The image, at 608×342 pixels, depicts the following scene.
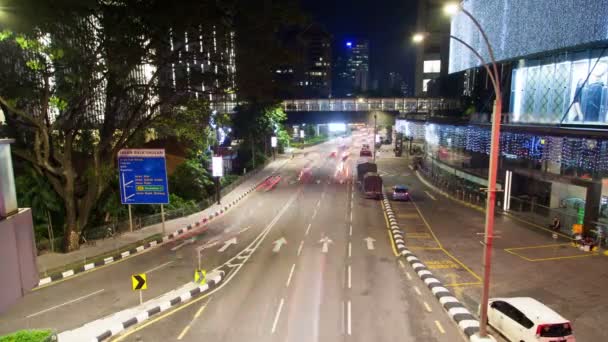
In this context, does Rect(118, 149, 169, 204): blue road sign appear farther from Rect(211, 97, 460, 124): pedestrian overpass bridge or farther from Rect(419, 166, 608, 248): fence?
Rect(211, 97, 460, 124): pedestrian overpass bridge

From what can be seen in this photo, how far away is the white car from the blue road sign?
60.1ft

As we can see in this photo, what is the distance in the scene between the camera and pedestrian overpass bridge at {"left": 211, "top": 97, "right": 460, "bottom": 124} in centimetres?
7419

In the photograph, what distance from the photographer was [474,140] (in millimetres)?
38938

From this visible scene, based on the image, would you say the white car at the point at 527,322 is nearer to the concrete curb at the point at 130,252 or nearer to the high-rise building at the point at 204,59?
the concrete curb at the point at 130,252

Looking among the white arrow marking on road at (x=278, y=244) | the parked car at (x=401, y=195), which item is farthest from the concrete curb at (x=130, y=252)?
the parked car at (x=401, y=195)

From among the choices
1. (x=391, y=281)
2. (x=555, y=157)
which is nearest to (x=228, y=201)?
(x=391, y=281)

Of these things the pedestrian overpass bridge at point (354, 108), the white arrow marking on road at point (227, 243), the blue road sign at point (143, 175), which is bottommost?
the white arrow marking on road at point (227, 243)

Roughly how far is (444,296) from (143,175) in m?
17.7

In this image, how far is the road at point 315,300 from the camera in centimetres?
1366

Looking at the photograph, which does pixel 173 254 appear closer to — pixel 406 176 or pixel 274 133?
pixel 406 176

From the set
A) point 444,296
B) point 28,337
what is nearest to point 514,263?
point 444,296

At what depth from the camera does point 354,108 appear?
3049 inches

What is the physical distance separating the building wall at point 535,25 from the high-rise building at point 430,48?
65536 millimetres

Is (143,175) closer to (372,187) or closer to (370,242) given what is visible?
(370,242)
